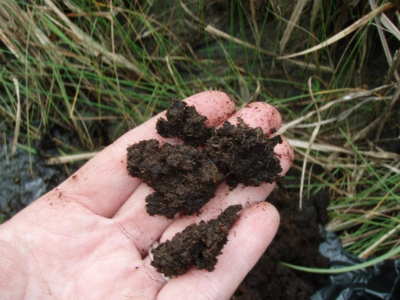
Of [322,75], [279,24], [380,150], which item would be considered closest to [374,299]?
[380,150]

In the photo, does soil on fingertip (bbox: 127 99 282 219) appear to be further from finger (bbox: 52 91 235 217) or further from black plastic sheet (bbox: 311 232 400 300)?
black plastic sheet (bbox: 311 232 400 300)

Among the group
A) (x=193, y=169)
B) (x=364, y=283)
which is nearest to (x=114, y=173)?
(x=193, y=169)

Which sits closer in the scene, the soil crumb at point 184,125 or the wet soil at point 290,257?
the soil crumb at point 184,125

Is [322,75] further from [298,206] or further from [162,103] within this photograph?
[162,103]

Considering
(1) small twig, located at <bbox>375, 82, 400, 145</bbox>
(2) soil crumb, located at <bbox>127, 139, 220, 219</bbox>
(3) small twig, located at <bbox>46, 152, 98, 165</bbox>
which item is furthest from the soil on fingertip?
(1) small twig, located at <bbox>375, 82, 400, 145</bbox>

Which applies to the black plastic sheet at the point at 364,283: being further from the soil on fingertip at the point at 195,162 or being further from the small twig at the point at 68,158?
the small twig at the point at 68,158

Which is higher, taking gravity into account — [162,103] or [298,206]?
[162,103]

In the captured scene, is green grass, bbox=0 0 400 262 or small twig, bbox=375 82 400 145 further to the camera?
green grass, bbox=0 0 400 262

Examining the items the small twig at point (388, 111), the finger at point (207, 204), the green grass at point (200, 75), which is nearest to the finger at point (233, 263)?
the finger at point (207, 204)
